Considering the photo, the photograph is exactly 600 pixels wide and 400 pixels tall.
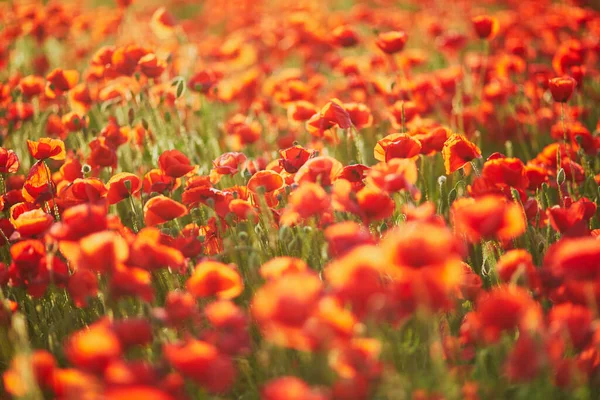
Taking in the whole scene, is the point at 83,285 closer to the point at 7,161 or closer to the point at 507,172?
the point at 7,161

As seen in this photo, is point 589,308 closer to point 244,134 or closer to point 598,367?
point 598,367

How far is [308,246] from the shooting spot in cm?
181

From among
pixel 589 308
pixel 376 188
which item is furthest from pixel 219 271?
pixel 589 308

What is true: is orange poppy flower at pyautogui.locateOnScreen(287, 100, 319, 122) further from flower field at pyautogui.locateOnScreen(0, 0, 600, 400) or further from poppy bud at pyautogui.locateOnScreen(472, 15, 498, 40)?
poppy bud at pyautogui.locateOnScreen(472, 15, 498, 40)

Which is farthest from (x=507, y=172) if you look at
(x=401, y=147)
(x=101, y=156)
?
(x=101, y=156)

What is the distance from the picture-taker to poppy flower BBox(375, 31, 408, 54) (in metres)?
2.96

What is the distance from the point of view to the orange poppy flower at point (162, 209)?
1.80 metres

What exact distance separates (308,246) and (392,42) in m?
1.53

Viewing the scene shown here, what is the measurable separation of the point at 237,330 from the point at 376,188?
0.61 m

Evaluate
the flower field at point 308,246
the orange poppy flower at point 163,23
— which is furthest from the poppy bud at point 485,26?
the orange poppy flower at point 163,23

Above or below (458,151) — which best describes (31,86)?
above

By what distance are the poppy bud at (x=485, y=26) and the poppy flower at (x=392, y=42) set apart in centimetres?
41

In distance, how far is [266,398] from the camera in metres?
1.10

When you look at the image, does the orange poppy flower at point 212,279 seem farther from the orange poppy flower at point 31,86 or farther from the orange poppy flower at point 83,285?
the orange poppy flower at point 31,86
